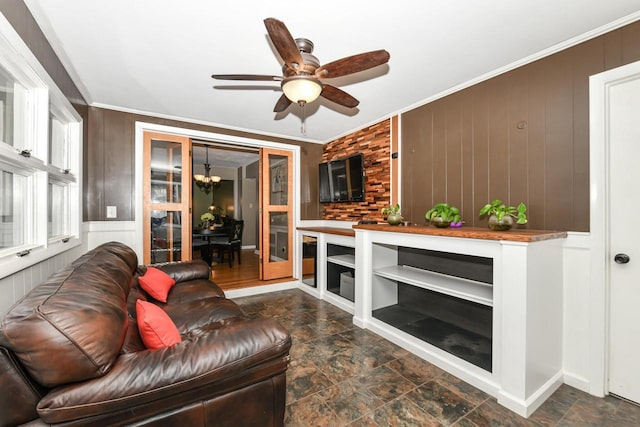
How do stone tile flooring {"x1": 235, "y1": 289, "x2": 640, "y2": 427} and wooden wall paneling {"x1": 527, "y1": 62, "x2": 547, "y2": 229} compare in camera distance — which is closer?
stone tile flooring {"x1": 235, "y1": 289, "x2": 640, "y2": 427}

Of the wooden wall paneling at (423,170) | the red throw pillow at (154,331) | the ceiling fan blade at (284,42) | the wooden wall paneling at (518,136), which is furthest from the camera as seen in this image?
the wooden wall paneling at (423,170)

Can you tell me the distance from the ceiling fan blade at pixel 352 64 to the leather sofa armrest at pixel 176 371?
5.24 ft

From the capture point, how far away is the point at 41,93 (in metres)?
1.88

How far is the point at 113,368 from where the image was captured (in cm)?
101

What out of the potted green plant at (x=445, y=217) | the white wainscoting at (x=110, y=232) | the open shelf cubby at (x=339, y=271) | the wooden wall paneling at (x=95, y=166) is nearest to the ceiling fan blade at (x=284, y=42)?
the potted green plant at (x=445, y=217)

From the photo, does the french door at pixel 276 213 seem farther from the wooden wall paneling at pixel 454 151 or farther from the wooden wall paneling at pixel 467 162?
the wooden wall paneling at pixel 467 162

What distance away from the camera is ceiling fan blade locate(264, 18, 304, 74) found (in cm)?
144

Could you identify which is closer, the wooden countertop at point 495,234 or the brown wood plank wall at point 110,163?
the wooden countertop at point 495,234

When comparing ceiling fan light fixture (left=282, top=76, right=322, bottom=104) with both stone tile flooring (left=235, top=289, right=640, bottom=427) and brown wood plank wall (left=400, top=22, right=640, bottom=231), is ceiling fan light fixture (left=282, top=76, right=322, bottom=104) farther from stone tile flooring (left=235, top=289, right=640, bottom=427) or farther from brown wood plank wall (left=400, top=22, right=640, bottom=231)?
stone tile flooring (left=235, top=289, right=640, bottom=427)

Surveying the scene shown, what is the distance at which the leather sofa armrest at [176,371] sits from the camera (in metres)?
0.92

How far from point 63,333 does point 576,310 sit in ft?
9.79

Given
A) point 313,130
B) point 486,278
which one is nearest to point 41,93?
point 313,130

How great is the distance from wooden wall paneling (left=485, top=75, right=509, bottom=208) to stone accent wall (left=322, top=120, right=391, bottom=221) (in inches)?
49.5

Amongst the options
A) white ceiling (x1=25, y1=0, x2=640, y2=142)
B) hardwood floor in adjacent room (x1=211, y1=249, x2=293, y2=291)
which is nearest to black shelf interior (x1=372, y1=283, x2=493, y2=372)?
hardwood floor in adjacent room (x1=211, y1=249, x2=293, y2=291)
